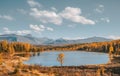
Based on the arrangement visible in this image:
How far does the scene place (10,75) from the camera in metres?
43.9

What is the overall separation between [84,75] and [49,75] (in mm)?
18192

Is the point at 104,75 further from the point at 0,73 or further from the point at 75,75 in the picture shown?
the point at 0,73

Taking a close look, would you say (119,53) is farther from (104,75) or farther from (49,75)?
(49,75)

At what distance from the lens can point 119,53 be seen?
654 feet

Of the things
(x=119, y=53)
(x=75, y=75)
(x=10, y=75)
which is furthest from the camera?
(x=119, y=53)

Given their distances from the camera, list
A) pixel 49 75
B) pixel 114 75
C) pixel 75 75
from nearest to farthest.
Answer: pixel 49 75
pixel 75 75
pixel 114 75

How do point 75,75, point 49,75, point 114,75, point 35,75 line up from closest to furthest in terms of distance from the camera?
point 35,75 → point 49,75 → point 75,75 → point 114,75

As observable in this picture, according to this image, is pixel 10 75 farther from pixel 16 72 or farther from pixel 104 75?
pixel 104 75

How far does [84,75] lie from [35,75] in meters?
27.7

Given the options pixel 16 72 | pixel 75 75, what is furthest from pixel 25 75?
pixel 75 75

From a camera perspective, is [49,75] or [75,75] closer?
[49,75]

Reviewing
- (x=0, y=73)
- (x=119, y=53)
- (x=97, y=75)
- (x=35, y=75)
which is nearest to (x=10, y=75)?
(x=0, y=73)

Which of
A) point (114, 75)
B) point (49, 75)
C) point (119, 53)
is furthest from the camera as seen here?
point (119, 53)

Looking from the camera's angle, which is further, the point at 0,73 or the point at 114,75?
the point at 114,75
